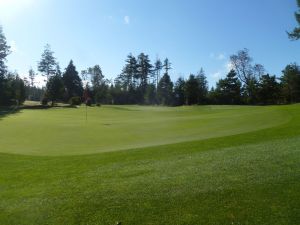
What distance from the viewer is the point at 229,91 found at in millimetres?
82438

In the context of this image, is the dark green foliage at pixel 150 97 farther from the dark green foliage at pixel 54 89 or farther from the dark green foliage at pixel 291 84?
the dark green foliage at pixel 291 84

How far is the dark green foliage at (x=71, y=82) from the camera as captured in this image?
312ft

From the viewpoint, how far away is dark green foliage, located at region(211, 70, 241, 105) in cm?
8212

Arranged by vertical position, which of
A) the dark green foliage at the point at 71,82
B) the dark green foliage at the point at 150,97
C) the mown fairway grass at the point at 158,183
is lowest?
the mown fairway grass at the point at 158,183

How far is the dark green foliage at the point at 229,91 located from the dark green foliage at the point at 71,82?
35.1m

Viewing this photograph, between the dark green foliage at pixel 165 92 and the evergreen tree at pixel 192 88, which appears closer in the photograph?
the evergreen tree at pixel 192 88

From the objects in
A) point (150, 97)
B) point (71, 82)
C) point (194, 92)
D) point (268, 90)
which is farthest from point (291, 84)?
point (71, 82)

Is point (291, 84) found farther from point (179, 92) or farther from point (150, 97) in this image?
point (150, 97)

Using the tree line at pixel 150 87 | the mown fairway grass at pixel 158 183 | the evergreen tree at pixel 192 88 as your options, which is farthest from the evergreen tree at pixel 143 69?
the mown fairway grass at pixel 158 183

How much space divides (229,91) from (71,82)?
3848cm

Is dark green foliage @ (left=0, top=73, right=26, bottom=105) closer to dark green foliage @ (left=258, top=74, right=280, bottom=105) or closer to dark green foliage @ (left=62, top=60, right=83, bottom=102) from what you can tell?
dark green foliage @ (left=62, top=60, right=83, bottom=102)

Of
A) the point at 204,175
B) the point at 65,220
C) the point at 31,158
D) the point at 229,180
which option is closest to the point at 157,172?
the point at 204,175

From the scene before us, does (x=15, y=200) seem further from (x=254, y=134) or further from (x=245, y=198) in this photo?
(x=254, y=134)

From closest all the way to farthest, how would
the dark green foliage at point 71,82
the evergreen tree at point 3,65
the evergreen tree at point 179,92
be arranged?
the evergreen tree at point 3,65, the evergreen tree at point 179,92, the dark green foliage at point 71,82
